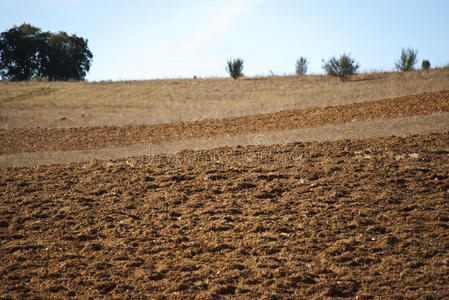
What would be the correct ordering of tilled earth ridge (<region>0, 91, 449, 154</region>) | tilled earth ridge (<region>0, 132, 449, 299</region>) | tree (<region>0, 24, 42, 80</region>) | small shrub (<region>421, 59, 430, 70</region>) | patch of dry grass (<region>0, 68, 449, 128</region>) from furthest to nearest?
tree (<region>0, 24, 42, 80</region>), small shrub (<region>421, 59, 430, 70</region>), patch of dry grass (<region>0, 68, 449, 128</region>), tilled earth ridge (<region>0, 91, 449, 154</region>), tilled earth ridge (<region>0, 132, 449, 299</region>)

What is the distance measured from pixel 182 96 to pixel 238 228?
20.9 m

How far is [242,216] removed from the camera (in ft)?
21.0

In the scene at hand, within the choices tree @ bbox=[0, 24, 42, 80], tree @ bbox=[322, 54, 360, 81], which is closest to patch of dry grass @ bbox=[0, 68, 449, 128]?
tree @ bbox=[322, 54, 360, 81]

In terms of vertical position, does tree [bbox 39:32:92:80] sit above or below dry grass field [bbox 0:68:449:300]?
above

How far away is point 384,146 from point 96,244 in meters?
7.17

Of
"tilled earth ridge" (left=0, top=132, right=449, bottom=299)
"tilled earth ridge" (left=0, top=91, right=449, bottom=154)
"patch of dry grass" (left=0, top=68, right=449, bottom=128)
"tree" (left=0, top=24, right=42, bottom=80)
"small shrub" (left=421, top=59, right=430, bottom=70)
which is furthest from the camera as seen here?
"tree" (left=0, top=24, right=42, bottom=80)

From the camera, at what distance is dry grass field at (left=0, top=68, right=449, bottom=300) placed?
458 cm

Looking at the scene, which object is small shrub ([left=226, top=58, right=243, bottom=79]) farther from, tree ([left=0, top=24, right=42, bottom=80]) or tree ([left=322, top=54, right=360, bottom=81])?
tree ([left=0, top=24, right=42, bottom=80])

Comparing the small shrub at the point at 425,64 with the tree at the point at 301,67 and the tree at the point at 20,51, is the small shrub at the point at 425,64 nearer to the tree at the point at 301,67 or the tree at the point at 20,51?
the tree at the point at 301,67

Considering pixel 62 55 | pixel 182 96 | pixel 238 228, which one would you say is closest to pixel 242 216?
pixel 238 228

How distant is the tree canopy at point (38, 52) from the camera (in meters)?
42.3

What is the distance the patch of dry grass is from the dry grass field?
18.3 feet

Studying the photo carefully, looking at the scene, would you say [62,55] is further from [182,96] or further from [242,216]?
[242,216]

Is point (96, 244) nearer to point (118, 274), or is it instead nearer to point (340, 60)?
point (118, 274)
